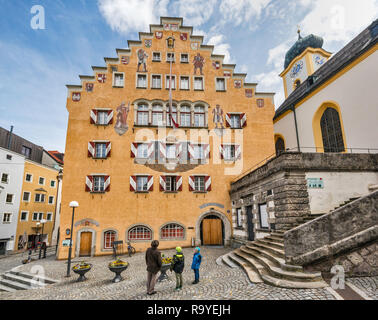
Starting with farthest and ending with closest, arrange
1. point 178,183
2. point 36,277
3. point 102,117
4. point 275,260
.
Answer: point 102,117
point 178,183
point 36,277
point 275,260

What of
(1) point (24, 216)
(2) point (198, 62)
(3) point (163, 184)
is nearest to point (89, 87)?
(2) point (198, 62)

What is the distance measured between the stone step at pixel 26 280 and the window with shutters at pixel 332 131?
1863 cm

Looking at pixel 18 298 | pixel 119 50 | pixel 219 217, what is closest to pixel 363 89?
pixel 219 217

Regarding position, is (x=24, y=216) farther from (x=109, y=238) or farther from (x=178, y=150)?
(x=178, y=150)

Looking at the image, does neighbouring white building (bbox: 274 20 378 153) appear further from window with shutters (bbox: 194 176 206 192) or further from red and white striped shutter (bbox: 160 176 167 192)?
red and white striped shutter (bbox: 160 176 167 192)

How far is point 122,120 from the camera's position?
1944 centimetres

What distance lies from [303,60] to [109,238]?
35121 millimetres

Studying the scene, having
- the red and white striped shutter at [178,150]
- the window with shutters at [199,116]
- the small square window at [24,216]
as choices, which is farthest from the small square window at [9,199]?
the window with shutters at [199,116]

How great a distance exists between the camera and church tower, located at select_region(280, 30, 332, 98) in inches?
1329

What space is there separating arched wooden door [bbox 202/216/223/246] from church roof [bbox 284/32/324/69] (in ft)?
102

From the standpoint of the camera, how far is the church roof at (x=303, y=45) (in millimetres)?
35000

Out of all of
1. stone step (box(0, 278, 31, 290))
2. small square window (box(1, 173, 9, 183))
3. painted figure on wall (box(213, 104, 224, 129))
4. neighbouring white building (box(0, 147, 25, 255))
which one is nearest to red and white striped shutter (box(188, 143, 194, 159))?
painted figure on wall (box(213, 104, 224, 129))

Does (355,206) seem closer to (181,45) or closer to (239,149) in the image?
(239,149)

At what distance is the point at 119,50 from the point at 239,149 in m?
13.5
